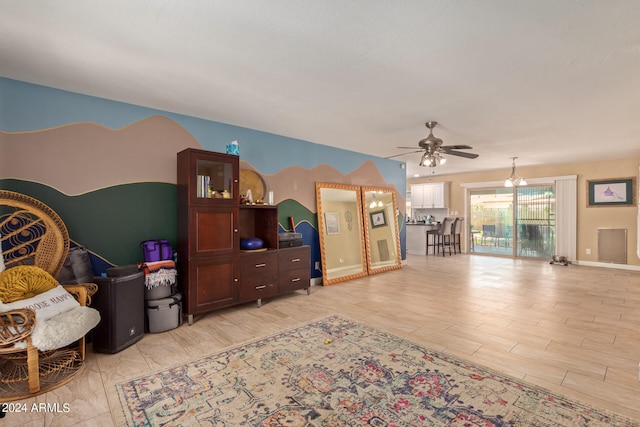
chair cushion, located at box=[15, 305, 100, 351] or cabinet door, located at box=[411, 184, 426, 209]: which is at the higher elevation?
cabinet door, located at box=[411, 184, 426, 209]

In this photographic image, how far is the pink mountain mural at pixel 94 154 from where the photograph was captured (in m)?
2.86

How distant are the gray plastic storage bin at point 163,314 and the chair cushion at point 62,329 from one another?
0.71m

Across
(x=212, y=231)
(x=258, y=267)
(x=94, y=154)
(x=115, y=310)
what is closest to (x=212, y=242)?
(x=212, y=231)

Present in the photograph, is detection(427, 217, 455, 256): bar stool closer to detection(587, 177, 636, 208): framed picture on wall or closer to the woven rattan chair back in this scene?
detection(587, 177, 636, 208): framed picture on wall

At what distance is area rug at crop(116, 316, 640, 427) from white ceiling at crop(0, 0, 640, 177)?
247 centimetres

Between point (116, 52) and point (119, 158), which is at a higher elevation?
point (116, 52)

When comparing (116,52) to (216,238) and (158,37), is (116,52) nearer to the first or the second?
(158,37)

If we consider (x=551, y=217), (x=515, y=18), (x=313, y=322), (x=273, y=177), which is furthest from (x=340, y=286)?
(x=551, y=217)

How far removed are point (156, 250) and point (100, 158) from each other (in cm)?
114

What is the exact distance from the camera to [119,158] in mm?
3350

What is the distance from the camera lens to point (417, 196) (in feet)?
33.0

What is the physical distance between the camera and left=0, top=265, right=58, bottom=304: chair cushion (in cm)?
226

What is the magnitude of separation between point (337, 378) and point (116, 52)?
9.89 feet

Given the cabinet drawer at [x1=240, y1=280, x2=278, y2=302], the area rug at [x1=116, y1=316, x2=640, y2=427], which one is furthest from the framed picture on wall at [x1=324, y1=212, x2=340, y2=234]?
the area rug at [x1=116, y1=316, x2=640, y2=427]
